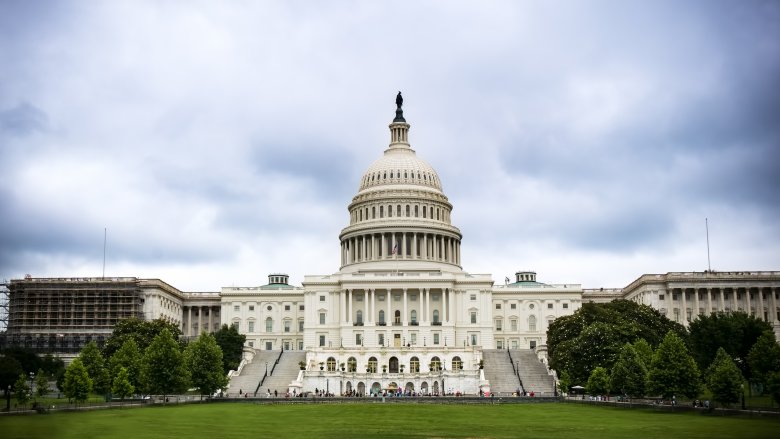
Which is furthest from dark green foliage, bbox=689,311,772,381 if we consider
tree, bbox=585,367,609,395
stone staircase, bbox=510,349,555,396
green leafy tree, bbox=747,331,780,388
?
green leafy tree, bbox=747,331,780,388

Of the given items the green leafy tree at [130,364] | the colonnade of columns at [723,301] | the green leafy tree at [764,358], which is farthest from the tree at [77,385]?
the colonnade of columns at [723,301]

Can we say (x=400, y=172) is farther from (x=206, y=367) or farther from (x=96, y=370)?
(x=96, y=370)

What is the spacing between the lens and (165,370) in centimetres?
9531

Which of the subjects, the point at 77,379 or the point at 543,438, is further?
the point at 77,379

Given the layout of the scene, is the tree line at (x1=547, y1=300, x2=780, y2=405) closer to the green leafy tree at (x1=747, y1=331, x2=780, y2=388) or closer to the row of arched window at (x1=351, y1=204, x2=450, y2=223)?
the green leafy tree at (x1=747, y1=331, x2=780, y2=388)

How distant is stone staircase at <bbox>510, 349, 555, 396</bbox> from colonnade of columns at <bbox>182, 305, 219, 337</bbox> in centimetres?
6849

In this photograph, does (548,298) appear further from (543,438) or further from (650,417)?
(543,438)

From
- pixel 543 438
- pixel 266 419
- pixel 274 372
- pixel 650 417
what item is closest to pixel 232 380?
pixel 274 372

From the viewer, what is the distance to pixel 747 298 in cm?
16275

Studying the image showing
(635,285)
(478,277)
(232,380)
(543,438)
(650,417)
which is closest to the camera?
(543,438)

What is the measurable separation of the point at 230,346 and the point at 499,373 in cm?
3879

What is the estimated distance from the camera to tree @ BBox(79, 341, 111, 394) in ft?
312

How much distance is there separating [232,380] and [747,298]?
3568 inches

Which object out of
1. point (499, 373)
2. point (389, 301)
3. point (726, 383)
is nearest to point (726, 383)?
point (726, 383)
